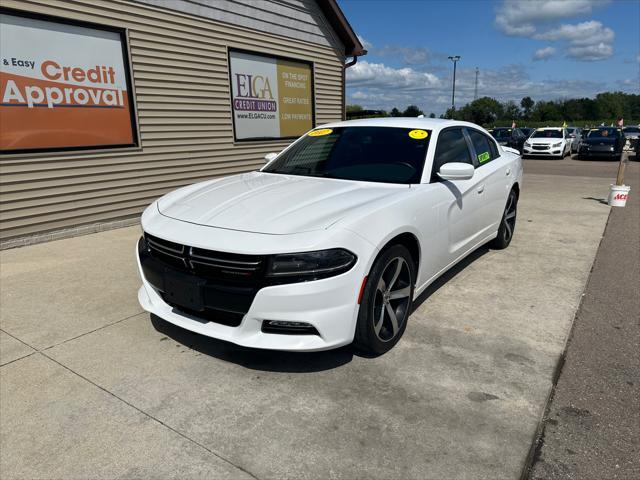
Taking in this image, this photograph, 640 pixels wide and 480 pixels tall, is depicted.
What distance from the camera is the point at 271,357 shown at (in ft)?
10.0

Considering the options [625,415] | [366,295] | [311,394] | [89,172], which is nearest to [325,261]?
[366,295]

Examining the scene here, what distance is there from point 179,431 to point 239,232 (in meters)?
1.09

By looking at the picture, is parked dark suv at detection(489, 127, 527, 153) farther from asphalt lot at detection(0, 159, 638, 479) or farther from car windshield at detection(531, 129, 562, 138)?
asphalt lot at detection(0, 159, 638, 479)

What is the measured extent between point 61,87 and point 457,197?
210 inches

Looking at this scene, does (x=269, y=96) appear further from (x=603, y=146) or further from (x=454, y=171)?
(x=603, y=146)

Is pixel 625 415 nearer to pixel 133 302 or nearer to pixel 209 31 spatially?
pixel 133 302

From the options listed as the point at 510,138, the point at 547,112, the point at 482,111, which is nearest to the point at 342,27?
the point at 510,138

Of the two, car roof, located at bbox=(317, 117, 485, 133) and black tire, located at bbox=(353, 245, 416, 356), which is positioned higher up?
car roof, located at bbox=(317, 117, 485, 133)

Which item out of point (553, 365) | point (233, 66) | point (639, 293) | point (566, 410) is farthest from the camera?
point (233, 66)

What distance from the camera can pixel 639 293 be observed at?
4250 millimetres

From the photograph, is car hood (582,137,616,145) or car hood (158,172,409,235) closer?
car hood (158,172,409,235)

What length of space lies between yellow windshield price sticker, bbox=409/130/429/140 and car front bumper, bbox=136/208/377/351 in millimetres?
1516

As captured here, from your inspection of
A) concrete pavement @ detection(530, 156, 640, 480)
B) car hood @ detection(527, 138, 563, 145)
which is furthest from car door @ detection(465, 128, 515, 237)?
car hood @ detection(527, 138, 563, 145)

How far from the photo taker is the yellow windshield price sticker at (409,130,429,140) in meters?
A: 3.82
